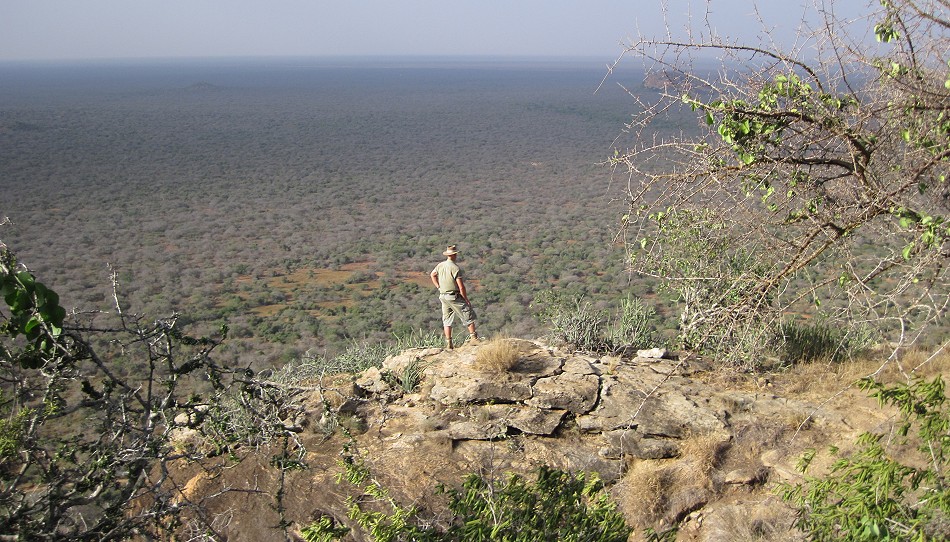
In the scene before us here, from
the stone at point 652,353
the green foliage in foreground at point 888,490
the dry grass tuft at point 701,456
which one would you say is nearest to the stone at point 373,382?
the stone at point 652,353

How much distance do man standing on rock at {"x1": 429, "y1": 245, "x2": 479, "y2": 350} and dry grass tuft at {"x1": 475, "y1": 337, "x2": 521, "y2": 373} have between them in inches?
49.4

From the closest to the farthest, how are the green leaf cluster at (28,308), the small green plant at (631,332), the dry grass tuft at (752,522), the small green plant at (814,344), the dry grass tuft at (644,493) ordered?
the green leaf cluster at (28,308) < the dry grass tuft at (752,522) < the dry grass tuft at (644,493) < the small green plant at (814,344) < the small green plant at (631,332)

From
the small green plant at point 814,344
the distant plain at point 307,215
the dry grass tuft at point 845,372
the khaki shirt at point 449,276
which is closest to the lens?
the dry grass tuft at point 845,372

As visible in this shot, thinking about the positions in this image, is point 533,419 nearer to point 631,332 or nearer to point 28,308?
point 631,332

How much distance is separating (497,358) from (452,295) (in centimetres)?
182

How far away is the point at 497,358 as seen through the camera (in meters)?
7.57

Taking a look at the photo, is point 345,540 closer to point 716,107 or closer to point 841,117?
point 716,107

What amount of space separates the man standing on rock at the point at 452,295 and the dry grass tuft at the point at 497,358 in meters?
1.25

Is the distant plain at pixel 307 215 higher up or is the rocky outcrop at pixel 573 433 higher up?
the rocky outcrop at pixel 573 433

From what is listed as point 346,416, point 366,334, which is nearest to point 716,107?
point 346,416

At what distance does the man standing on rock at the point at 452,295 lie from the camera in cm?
909

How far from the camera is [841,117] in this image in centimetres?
483

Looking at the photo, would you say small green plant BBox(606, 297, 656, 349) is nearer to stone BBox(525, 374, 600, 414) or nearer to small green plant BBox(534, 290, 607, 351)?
small green plant BBox(534, 290, 607, 351)

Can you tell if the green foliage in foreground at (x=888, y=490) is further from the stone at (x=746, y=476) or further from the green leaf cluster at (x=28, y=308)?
the green leaf cluster at (x=28, y=308)
